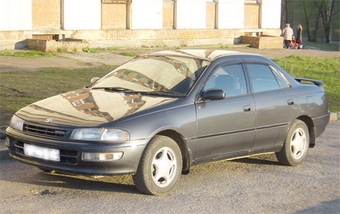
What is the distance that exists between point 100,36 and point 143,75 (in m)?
17.0

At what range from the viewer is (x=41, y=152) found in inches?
275

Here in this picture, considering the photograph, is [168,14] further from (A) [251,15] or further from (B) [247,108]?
(B) [247,108]

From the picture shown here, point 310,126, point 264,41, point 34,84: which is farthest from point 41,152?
A: point 264,41

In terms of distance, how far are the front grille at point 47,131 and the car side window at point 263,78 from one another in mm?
2745

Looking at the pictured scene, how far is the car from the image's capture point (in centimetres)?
684

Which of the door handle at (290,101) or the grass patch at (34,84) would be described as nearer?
the door handle at (290,101)

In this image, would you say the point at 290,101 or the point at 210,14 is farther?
the point at 210,14

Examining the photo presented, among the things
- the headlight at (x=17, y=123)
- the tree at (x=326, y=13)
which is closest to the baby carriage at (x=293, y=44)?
the tree at (x=326, y=13)

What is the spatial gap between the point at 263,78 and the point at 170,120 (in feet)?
6.62

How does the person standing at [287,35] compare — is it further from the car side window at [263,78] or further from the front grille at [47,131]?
the front grille at [47,131]

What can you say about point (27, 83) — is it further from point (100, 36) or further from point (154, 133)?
point (100, 36)

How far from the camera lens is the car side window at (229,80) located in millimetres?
8055

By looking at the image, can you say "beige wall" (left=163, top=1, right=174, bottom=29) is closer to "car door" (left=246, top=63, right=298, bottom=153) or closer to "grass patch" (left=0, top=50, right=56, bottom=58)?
"grass patch" (left=0, top=50, right=56, bottom=58)

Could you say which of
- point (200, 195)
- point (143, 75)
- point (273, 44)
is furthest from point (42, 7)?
point (200, 195)
